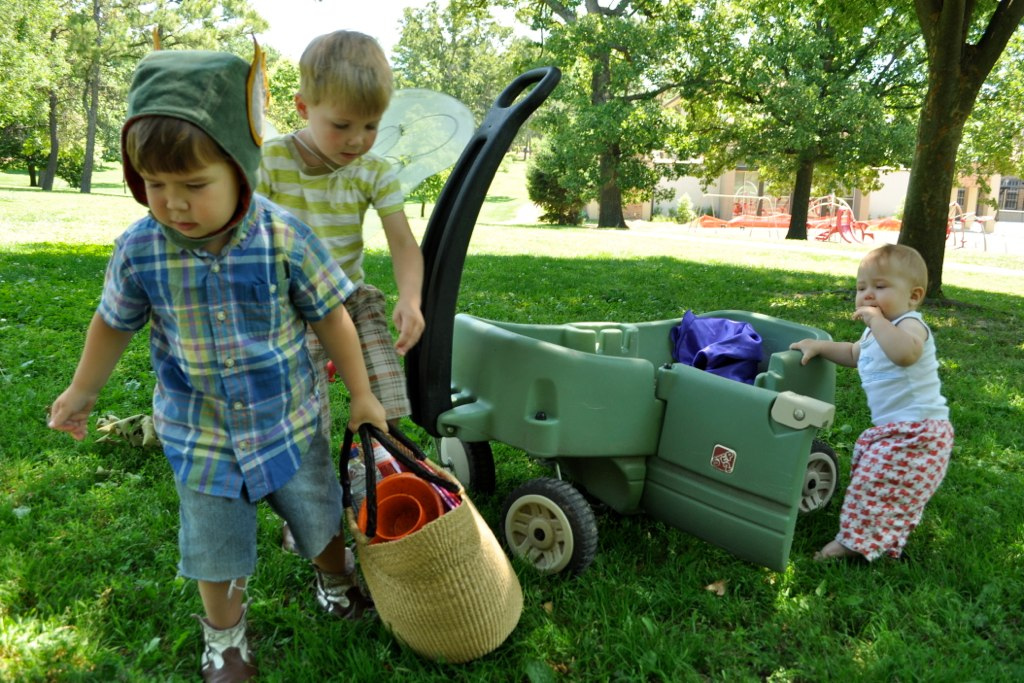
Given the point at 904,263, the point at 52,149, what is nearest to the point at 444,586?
the point at 904,263

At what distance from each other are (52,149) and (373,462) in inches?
1334

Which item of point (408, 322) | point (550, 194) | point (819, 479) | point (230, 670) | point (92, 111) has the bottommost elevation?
point (230, 670)

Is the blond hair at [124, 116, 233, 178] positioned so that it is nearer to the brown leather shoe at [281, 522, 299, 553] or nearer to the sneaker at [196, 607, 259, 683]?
the sneaker at [196, 607, 259, 683]

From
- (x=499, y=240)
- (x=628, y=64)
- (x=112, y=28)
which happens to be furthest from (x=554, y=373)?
(x=112, y=28)

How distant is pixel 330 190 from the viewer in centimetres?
216

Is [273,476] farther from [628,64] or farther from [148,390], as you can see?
[628,64]

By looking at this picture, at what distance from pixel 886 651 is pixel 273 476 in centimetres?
159

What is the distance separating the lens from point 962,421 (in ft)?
12.9

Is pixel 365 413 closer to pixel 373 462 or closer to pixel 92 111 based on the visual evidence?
pixel 373 462

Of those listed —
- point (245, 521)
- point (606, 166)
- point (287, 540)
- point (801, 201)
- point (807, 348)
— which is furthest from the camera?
point (801, 201)

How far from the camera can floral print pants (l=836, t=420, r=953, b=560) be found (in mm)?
2553

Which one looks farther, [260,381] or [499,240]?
[499,240]

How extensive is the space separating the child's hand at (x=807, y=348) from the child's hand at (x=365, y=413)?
5.10ft

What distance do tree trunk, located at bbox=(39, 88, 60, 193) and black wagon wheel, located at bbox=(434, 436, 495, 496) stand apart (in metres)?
31.0
